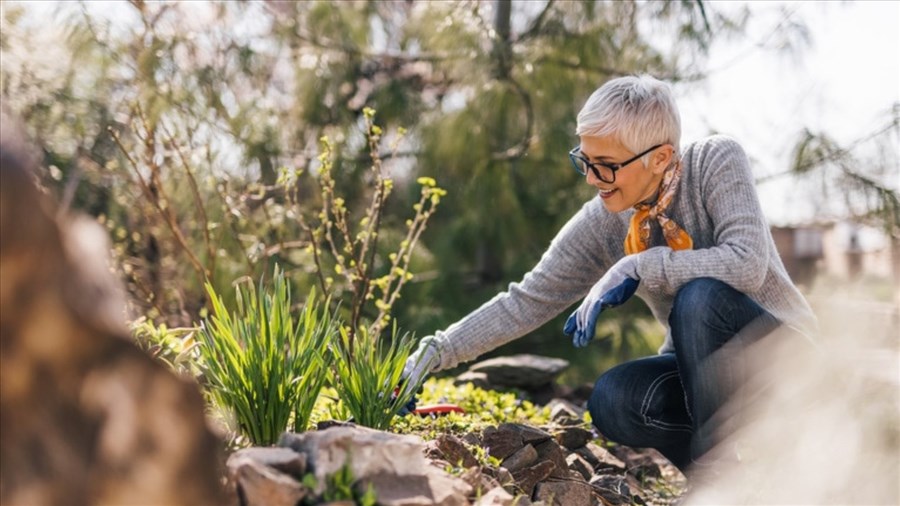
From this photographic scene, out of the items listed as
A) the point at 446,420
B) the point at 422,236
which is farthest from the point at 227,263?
the point at 446,420

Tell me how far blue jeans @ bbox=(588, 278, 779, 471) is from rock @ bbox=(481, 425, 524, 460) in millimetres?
288

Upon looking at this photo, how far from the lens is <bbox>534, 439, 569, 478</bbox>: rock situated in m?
2.40

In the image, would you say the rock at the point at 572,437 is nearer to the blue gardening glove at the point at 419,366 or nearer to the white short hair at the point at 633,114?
the blue gardening glove at the point at 419,366

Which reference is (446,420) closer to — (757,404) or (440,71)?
(757,404)

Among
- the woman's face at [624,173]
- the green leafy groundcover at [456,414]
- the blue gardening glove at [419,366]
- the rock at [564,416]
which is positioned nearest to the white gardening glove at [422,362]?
the blue gardening glove at [419,366]

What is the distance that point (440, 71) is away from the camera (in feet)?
17.6

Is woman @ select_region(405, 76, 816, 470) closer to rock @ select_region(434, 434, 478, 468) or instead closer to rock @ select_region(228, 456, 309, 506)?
rock @ select_region(434, 434, 478, 468)

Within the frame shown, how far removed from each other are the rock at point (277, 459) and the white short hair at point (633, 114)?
3.80 feet

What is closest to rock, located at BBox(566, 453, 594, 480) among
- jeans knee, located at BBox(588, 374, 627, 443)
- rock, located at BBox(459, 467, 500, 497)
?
jeans knee, located at BBox(588, 374, 627, 443)

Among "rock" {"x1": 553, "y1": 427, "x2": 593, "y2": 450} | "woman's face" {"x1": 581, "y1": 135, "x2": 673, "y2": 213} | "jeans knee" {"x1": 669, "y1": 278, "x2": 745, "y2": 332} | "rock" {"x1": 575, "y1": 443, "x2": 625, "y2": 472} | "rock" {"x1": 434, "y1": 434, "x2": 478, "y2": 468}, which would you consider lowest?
"rock" {"x1": 575, "y1": 443, "x2": 625, "y2": 472}

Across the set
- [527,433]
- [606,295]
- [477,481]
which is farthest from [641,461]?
[477,481]

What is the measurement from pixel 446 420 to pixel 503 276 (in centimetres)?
259

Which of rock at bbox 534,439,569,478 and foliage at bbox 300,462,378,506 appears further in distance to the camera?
rock at bbox 534,439,569,478

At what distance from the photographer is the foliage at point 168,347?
7.34ft
